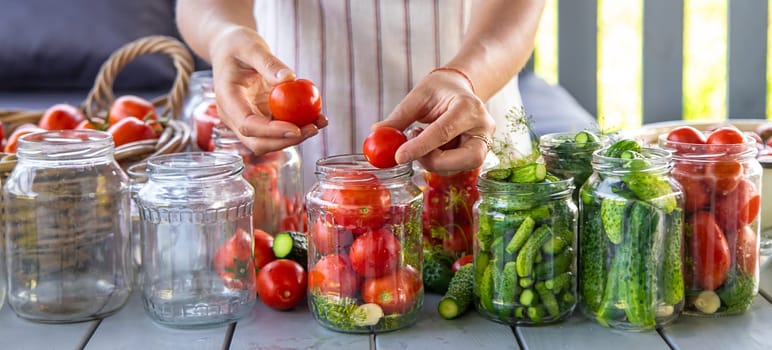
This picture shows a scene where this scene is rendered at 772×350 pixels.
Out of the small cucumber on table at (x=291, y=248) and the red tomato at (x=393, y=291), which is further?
the small cucumber on table at (x=291, y=248)

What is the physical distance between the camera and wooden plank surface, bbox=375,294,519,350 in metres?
1.17

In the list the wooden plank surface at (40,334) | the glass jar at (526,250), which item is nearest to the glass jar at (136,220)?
the wooden plank surface at (40,334)

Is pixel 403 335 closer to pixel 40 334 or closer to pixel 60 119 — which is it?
pixel 40 334

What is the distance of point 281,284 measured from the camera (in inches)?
50.2

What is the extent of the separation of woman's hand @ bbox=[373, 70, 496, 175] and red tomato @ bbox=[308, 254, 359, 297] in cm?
15

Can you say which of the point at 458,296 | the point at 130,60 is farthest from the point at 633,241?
the point at 130,60

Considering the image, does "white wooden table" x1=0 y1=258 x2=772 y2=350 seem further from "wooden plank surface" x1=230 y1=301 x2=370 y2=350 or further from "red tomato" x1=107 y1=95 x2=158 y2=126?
"red tomato" x1=107 y1=95 x2=158 y2=126

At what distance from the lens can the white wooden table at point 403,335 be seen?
45.9 inches

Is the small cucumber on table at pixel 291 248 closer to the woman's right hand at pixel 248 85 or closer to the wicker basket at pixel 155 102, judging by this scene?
the woman's right hand at pixel 248 85

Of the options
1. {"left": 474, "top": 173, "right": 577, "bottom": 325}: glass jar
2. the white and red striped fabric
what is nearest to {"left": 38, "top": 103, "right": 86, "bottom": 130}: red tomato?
the white and red striped fabric

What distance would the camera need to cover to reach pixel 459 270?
51.1 inches

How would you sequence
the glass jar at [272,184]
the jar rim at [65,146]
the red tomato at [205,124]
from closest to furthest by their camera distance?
A: the jar rim at [65,146] < the glass jar at [272,184] < the red tomato at [205,124]

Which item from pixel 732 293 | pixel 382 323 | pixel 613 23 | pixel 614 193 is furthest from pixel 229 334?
pixel 613 23

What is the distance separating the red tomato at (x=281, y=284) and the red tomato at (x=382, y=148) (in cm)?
19
